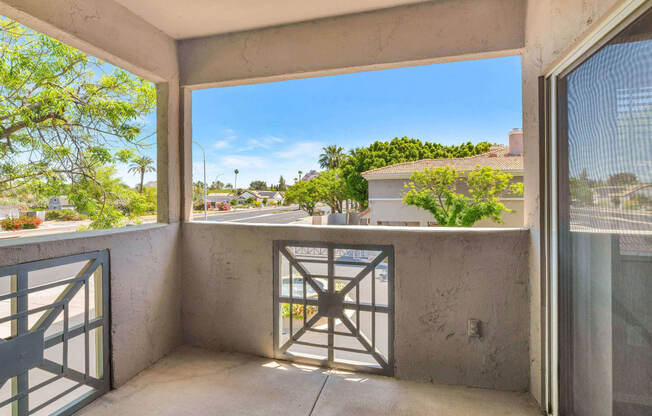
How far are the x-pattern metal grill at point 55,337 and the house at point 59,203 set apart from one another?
1.75 m

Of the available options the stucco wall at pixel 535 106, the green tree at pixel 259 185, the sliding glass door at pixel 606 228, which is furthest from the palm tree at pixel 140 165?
the sliding glass door at pixel 606 228

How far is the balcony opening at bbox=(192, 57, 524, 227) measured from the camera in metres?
2.96

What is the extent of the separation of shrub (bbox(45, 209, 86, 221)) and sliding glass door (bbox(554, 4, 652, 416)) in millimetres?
4205

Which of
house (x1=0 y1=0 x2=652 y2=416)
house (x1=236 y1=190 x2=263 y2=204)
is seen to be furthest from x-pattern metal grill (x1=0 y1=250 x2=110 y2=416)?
house (x1=236 y1=190 x2=263 y2=204)

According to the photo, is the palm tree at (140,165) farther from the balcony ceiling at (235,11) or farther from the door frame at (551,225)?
the door frame at (551,225)

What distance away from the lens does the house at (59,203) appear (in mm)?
3217

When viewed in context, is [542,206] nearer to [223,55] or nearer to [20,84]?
[223,55]

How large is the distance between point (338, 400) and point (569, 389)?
1263 millimetres

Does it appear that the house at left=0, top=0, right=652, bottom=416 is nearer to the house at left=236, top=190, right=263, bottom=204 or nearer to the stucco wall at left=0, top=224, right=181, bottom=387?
the stucco wall at left=0, top=224, right=181, bottom=387

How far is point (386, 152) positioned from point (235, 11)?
276cm

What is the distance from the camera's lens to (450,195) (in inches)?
136

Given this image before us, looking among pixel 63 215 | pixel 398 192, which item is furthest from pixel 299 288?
pixel 63 215

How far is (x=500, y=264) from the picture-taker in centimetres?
203

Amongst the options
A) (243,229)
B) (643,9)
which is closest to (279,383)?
(243,229)
